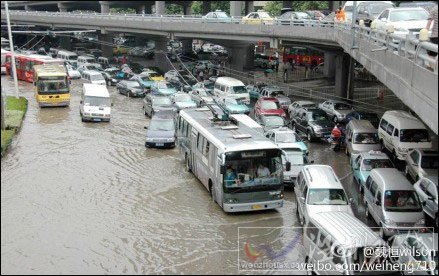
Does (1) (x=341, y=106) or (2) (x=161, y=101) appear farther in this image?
(2) (x=161, y=101)

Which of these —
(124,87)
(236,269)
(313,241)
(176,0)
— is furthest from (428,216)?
(176,0)

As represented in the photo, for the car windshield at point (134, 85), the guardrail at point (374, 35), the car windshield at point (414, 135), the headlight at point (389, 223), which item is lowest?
the car windshield at point (134, 85)

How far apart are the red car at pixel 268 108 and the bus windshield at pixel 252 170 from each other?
13.6 m

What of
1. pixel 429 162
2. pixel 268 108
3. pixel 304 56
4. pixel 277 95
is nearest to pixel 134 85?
pixel 277 95

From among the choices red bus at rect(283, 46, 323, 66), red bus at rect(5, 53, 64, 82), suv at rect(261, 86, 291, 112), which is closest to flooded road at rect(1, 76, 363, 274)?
suv at rect(261, 86, 291, 112)

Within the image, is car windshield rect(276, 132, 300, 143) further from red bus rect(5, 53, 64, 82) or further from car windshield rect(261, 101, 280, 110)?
red bus rect(5, 53, 64, 82)

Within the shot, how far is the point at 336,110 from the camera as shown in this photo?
32.2 m

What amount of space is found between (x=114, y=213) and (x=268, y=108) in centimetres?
1567

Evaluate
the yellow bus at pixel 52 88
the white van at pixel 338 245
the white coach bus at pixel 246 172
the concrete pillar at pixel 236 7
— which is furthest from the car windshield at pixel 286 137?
the concrete pillar at pixel 236 7

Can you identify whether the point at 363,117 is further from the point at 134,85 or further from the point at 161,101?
the point at 134,85

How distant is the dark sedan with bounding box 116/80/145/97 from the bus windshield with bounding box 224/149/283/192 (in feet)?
90.9

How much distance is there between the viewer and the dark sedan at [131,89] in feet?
145

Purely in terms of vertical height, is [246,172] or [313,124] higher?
[246,172]

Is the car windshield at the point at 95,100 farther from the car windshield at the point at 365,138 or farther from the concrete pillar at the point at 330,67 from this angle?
the concrete pillar at the point at 330,67
